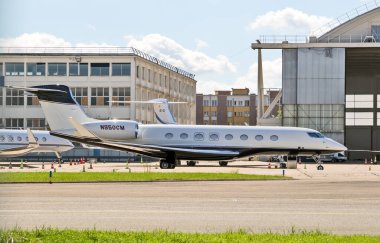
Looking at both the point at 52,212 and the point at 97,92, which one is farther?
the point at 97,92

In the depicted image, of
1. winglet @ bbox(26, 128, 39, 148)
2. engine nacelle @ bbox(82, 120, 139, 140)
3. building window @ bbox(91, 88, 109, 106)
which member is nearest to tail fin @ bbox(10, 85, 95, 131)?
engine nacelle @ bbox(82, 120, 139, 140)

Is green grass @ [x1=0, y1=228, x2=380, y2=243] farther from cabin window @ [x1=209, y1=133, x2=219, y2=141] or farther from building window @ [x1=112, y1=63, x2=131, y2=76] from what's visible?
building window @ [x1=112, y1=63, x2=131, y2=76]

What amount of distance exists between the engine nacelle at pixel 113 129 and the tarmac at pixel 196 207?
22.1 m

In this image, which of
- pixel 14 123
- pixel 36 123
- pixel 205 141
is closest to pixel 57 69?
pixel 36 123

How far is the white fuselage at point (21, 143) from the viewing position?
72.1m

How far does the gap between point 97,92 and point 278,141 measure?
4463cm

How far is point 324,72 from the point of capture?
3378 inches

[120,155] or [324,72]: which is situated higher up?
[324,72]

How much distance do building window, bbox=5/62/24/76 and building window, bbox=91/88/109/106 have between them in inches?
370

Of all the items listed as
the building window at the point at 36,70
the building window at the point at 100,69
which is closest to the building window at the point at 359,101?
the building window at the point at 100,69

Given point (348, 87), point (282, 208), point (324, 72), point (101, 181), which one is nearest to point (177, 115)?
point (348, 87)

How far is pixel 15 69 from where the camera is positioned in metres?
101

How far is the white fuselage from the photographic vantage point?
7212 centimetres

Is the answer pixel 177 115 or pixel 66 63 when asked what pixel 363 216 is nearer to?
pixel 66 63
